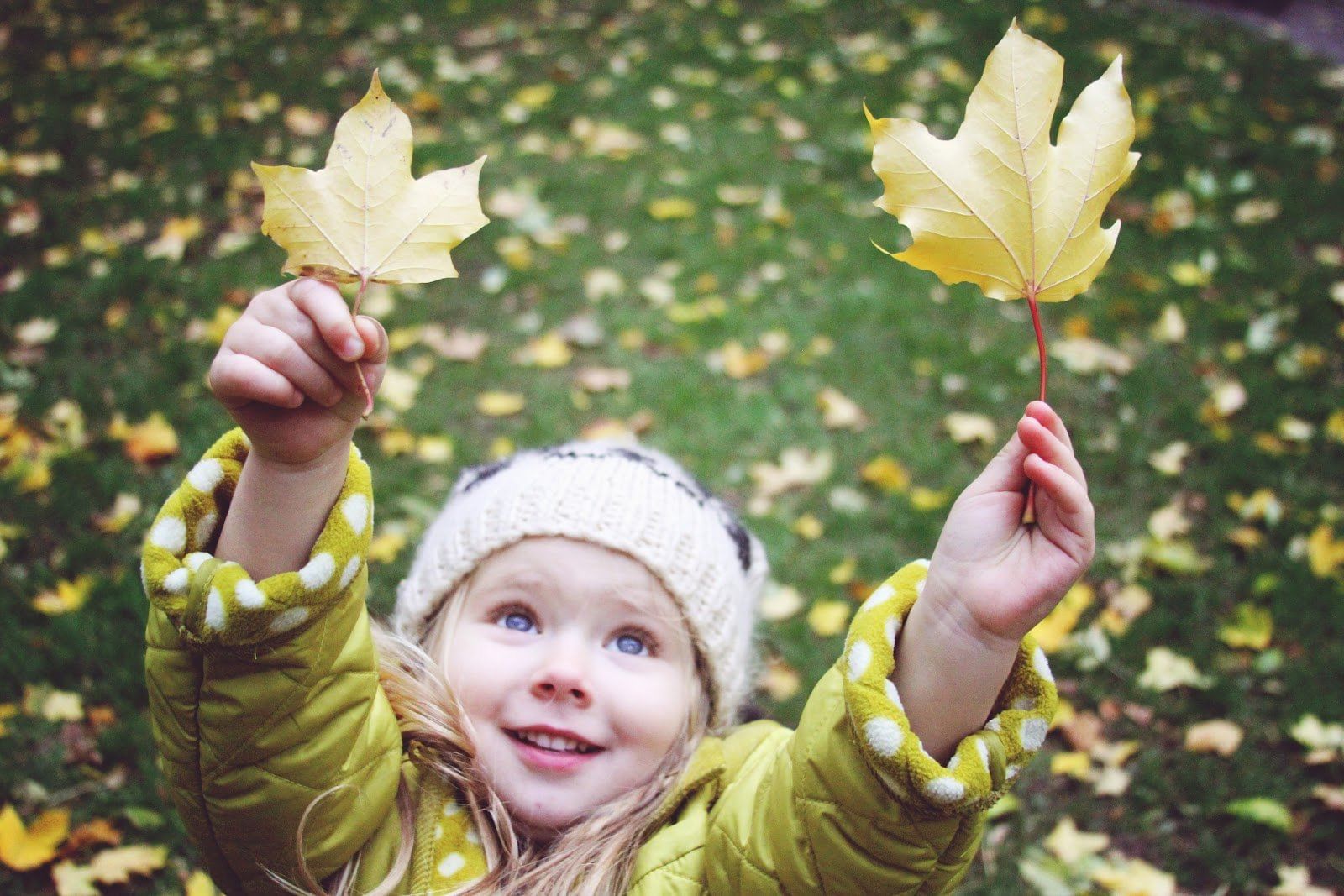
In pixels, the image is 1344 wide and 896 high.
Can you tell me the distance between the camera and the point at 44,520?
2.81m

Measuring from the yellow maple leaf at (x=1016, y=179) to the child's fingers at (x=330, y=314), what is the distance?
622 millimetres

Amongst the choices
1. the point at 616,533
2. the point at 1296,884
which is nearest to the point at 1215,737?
the point at 1296,884

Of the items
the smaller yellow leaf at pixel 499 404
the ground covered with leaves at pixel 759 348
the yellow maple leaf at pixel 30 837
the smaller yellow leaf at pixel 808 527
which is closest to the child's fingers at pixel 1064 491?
the ground covered with leaves at pixel 759 348

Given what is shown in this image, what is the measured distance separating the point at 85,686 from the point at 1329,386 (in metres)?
4.05

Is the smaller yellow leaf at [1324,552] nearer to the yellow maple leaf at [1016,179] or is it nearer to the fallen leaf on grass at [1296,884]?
the fallen leaf on grass at [1296,884]

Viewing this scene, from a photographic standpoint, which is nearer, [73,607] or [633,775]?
[633,775]

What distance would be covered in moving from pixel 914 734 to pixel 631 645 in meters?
0.57

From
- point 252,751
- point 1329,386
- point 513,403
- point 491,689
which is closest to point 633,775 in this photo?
point 491,689

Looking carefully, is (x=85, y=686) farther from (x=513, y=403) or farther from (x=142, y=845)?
(x=513, y=403)

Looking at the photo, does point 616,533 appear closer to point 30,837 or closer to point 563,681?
point 563,681

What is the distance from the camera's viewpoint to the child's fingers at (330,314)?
1098mm

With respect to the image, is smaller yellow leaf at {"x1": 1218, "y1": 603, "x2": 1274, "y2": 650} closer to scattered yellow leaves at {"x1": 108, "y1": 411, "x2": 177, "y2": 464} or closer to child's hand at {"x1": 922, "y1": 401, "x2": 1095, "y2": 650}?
child's hand at {"x1": 922, "y1": 401, "x2": 1095, "y2": 650}

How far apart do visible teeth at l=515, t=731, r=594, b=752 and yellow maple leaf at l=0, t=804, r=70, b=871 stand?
4.16ft

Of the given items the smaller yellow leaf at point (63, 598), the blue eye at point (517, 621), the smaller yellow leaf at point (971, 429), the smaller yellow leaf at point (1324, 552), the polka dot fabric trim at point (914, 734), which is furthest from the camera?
the smaller yellow leaf at point (971, 429)
